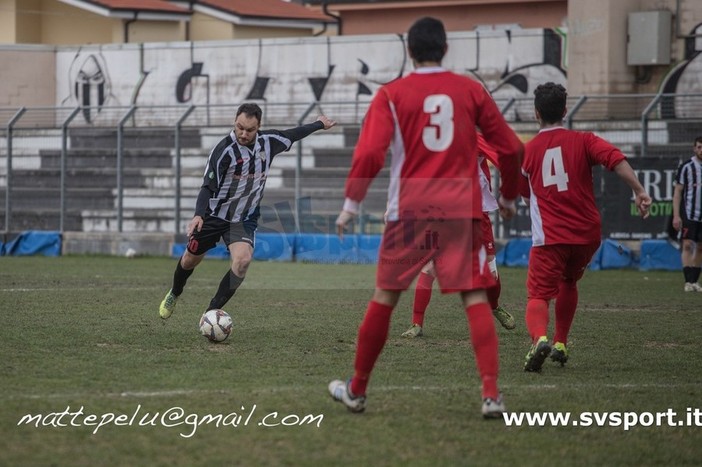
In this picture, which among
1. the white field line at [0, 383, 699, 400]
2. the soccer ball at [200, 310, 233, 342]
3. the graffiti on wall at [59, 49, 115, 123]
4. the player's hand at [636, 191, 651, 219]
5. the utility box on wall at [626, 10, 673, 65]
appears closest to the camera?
the white field line at [0, 383, 699, 400]

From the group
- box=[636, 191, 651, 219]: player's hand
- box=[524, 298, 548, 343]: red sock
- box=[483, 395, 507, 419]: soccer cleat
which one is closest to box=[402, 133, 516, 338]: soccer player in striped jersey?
box=[524, 298, 548, 343]: red sock

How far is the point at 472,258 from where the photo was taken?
628 cm

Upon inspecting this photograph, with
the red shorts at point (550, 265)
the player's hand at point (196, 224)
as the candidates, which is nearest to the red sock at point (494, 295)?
the red shorts at point (550, 265)

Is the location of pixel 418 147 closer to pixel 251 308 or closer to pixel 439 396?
pixel 439 396

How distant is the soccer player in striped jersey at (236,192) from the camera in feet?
31.3

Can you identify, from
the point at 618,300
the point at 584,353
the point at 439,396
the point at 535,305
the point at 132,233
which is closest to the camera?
the point at 439,396

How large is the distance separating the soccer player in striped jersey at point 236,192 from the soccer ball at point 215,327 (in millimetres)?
400

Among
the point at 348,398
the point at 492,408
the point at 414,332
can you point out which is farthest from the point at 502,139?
the point at 414,332

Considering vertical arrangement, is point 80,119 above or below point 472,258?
above

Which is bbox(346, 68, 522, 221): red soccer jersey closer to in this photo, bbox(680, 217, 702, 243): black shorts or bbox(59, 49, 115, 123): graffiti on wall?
bbox(680, 217, 702, 243): black shorts

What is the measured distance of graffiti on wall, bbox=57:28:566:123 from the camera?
2761 centimetres

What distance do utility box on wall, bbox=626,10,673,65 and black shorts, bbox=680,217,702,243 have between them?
26.7 ft

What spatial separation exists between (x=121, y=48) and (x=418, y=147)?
25997 millimetres

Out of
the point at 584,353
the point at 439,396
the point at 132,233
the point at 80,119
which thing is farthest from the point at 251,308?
the point at 80,119
